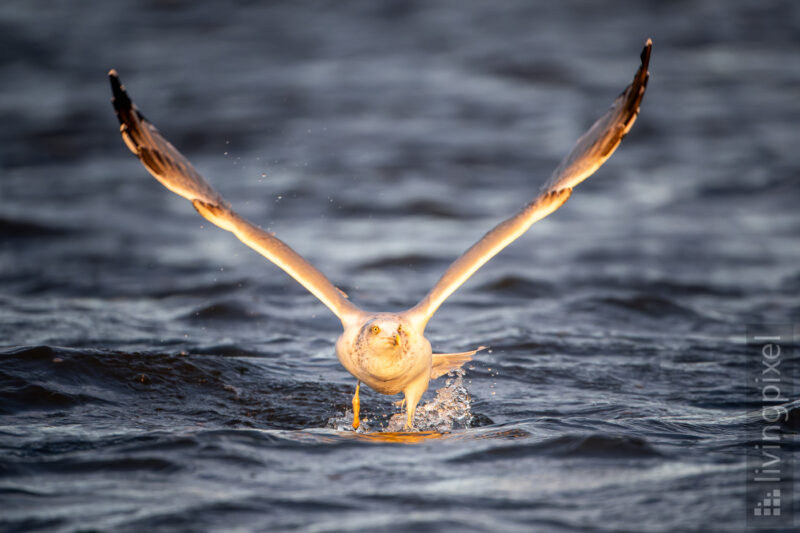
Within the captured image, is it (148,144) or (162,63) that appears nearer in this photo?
(148,144)

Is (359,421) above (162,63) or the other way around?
the other way around

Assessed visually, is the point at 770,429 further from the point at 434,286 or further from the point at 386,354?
the point at 386,354

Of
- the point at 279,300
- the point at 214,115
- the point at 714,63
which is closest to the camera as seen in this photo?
the point at 279,300

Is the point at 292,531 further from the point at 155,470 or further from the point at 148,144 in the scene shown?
the point at 148,144

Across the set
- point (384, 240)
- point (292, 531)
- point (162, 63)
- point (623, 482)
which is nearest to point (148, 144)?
point (292, 531)

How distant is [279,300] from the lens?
38.3 ft

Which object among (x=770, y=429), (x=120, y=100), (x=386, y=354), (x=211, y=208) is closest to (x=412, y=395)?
(x=386, y=354)

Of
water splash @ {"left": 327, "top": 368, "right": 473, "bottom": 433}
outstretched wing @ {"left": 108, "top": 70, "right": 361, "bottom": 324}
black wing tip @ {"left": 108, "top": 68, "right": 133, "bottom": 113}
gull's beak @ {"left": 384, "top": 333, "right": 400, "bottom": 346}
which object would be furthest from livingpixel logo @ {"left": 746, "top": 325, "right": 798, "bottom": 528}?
black wing tip @ {"left": 108, "top": 68, "right": 133, "bottom": 113}

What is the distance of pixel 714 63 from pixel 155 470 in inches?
786

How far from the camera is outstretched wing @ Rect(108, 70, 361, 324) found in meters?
7.09

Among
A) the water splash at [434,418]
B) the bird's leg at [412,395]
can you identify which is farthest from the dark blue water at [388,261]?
the bird's leg at [412,395]

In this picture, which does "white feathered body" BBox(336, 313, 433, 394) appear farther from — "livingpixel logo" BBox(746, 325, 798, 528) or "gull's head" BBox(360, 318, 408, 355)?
"livingpixel logo" BBox(746, 325, 798, 528)

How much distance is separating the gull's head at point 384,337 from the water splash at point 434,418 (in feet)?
2.98

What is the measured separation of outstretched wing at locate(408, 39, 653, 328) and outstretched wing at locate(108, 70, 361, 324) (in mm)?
708
